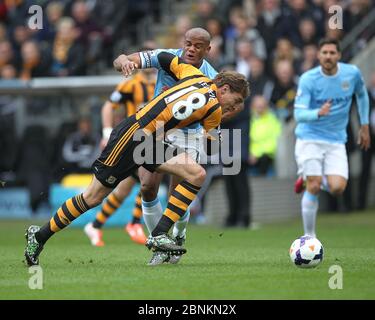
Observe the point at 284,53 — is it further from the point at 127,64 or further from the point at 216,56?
the point at 127,64

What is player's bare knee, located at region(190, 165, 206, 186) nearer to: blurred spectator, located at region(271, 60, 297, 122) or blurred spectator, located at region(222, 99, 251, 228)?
blurred spectator, located at region(222, 99, 251, 228)

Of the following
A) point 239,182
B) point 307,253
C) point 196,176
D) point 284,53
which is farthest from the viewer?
point 284,53

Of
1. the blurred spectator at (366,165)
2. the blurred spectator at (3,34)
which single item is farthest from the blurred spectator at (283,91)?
the blurred spectator at (3,34)

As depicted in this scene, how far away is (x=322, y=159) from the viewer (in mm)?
12289

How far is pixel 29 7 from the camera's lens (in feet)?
72.6

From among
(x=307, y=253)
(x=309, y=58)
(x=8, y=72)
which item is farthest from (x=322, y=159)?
(x=8, y=72)

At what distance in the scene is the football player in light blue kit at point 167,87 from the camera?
30.9ft

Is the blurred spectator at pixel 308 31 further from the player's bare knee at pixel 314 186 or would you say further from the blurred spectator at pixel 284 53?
the player's bare knee at pixel 314 186

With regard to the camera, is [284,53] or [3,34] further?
[3,34]

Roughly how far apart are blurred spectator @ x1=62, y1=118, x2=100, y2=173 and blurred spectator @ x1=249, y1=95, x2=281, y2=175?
9.23 feet

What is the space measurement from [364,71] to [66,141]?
5.75 m

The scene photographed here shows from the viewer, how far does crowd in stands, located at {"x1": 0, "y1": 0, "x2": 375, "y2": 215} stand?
17922 mm

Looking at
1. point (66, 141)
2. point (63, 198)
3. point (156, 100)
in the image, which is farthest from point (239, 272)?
point (66, 141)

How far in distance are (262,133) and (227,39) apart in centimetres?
293
